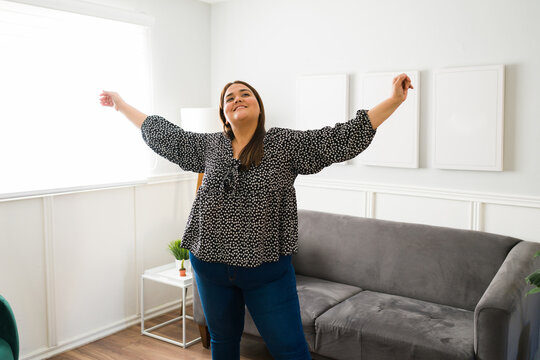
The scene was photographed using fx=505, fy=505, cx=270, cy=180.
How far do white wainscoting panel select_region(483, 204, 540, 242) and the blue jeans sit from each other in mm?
1707

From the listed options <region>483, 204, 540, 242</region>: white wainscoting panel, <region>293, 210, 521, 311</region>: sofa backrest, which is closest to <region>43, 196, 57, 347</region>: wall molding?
<region>293, 210, 521, 311</region>: sofa backrest

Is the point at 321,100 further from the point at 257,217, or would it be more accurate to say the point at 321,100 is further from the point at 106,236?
the point at 257,217

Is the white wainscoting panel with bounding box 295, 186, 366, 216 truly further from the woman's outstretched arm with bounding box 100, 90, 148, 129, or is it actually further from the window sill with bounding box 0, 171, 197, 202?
the woman's outstretched arm with bounding box 100, 90, 148, 129

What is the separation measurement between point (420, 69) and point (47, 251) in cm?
252

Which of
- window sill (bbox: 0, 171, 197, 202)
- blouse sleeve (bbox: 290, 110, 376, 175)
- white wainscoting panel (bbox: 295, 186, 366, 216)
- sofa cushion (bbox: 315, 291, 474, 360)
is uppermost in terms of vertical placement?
blouse sleeve (bbox: 290, 110, 376, 175)

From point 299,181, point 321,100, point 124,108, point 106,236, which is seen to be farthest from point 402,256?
point 106,236

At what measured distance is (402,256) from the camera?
2.94 metres

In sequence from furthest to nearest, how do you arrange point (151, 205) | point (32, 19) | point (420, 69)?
point (151, 205) → point (420, 69) → point (32, 19)

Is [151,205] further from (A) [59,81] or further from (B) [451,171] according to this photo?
(B) [451,171]

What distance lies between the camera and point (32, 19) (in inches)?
113

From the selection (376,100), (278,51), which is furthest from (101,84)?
(376,100)

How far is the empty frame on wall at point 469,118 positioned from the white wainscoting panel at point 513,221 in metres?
0.24

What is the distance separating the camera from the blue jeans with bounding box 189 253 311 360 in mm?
1648

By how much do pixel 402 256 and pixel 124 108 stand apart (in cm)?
178
